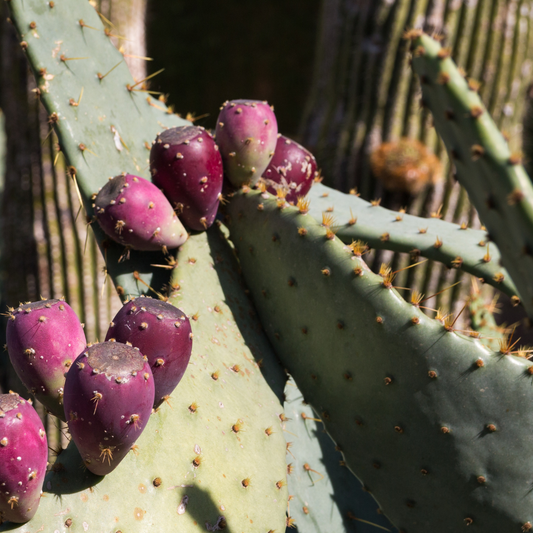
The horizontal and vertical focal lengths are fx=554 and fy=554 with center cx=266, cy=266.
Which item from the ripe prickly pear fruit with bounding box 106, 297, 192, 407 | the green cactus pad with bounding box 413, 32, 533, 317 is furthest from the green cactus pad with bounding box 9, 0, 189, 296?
the green cactus pad with bounding box 413, 32, 533, 317

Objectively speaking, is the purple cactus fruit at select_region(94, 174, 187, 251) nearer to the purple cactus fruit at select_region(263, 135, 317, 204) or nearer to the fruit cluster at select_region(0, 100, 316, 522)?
the fruit cluster at select_region(0, 100, 316, 522)

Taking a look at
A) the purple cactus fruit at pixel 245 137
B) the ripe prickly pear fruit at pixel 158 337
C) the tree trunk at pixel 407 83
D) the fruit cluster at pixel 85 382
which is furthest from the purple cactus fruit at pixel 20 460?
the tree trunk at pixel 407 83

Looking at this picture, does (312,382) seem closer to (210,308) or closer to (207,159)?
(210,308)

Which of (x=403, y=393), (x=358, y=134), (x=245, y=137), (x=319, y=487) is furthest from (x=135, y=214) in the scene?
(x=358, y=134)

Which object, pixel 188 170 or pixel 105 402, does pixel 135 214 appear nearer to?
pixel 188 170

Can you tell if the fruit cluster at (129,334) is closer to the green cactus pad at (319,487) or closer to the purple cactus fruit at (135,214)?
the purple cactus fruit at (135,214)
